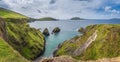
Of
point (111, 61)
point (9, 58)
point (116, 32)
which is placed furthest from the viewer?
point (116, 32)

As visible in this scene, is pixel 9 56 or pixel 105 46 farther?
pixel 105 46

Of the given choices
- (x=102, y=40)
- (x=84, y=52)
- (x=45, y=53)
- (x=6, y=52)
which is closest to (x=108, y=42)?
(x=102, y=40)

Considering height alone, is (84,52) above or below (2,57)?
below

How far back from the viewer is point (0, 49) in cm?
4491

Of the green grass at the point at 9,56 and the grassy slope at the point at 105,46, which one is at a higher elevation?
the green grass at the point at 9,56

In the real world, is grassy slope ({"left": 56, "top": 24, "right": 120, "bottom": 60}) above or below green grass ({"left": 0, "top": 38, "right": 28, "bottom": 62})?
below

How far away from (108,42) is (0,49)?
1546 inches

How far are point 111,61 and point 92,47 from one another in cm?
4473

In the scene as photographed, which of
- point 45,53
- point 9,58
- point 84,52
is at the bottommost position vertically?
point 45,53

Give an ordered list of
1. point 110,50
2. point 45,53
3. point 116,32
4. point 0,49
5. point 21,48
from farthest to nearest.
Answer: point 45,53 → point 21,48 → point 116,32 → point 110,50 → point 0,49

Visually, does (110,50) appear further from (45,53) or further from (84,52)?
(45,53)

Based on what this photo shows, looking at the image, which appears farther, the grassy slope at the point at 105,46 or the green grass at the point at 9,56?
the grassy slope at the point at 105,46

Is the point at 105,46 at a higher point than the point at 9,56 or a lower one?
lower

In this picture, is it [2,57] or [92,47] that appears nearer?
[2,57]
